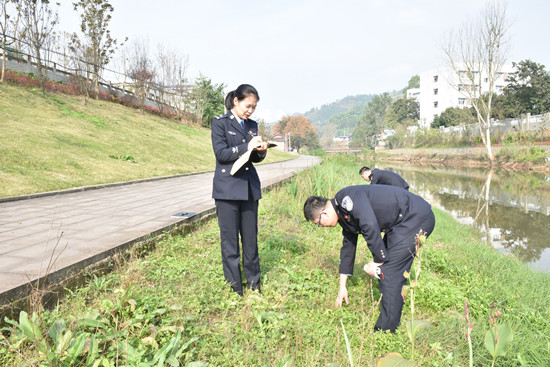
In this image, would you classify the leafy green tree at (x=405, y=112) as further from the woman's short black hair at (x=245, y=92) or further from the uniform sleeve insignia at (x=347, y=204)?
the uniform sleeve insignia at (x=347, y=204)

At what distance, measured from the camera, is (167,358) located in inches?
67.7

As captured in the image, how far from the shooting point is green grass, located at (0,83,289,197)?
278 inches

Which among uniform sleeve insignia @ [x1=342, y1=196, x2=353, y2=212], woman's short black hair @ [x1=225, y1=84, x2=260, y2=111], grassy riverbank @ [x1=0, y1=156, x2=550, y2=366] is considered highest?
woman's short black hair @ [x1=225, y1=84, x2=260, y2=111]

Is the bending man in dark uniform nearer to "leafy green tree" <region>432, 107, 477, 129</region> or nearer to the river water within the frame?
the river water

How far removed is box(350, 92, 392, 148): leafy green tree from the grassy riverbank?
73711 mm

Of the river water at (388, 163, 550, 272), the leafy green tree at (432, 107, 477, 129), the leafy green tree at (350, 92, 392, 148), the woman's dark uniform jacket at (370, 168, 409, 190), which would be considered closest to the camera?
the woman's dark uniform jacket at (370, 168, 409, 190)

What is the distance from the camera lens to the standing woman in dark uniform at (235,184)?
2549 mm

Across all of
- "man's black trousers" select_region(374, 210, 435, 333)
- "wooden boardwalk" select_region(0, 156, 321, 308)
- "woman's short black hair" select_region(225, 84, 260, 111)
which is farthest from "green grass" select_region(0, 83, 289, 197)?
"man's black trousers" select_region(374, 210, 435, 333)

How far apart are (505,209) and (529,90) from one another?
82.7 feet

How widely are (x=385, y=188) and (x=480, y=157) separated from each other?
87.9ft

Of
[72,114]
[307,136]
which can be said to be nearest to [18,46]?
[72,114]

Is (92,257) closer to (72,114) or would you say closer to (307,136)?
(72,114)

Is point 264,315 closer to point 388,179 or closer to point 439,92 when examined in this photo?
point 388,179

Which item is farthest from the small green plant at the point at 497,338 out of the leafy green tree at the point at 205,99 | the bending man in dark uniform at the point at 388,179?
the leafy green tree at the point at 205,99
